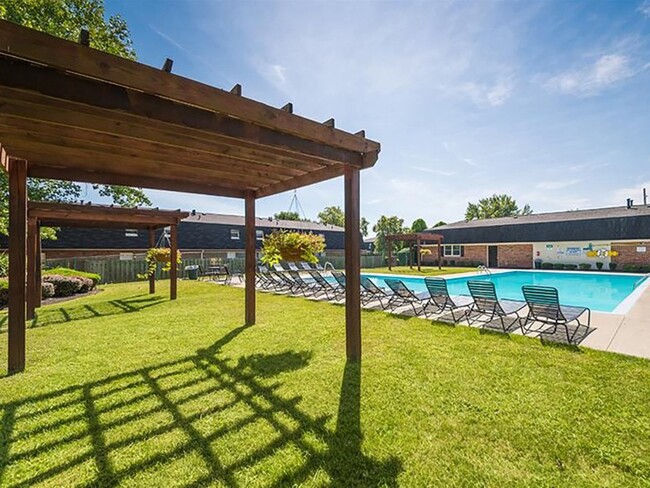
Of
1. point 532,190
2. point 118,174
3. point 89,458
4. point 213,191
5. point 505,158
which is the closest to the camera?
point 89,458

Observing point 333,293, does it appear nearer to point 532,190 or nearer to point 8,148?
point 8,148

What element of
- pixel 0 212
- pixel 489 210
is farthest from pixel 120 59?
pixel 489 210

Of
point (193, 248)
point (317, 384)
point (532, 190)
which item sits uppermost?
point (532, 190)

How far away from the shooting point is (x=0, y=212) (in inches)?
493

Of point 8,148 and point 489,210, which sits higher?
point 489,210

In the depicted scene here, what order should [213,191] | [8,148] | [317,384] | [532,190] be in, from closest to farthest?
[317,384]
[8,148]
[213,191]
[532,190]

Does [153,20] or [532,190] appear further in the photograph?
[532,190]

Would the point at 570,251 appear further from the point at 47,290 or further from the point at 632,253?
the point at 47,290

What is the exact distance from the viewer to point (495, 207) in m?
51.8

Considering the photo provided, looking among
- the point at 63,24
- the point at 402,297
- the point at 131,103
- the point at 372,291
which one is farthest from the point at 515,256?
the point at 63,24

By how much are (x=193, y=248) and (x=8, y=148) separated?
72.3 ft

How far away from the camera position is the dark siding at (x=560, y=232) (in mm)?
20953

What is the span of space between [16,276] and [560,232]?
29.9m

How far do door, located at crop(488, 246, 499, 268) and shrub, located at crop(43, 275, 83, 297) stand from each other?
94.0ft
